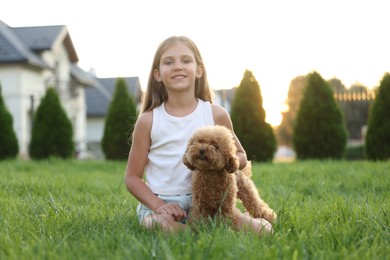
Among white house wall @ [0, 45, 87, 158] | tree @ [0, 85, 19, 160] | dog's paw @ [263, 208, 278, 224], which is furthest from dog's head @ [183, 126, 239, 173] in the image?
white house wall @ [0, 45, 87, 158]

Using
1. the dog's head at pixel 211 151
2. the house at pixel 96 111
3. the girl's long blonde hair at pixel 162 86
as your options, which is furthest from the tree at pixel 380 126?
the house at pixel 96 111

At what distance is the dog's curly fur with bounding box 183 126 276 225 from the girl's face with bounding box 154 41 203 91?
0.64 metres

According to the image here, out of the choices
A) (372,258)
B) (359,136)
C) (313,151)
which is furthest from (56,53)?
(372,258)

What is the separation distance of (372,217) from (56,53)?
25.1 metres

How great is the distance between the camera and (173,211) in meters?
3.22

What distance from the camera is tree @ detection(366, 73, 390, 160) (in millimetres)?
12969

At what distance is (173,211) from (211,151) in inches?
21.7

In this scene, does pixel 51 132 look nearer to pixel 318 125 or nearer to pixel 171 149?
pixel 318 125

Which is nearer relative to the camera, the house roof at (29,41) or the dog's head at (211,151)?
the dog's head at (211,151)

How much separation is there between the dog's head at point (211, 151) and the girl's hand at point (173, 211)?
1.16 ft

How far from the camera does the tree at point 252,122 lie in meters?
14.3

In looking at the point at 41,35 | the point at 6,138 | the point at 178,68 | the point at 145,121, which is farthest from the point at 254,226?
the point at 41,35

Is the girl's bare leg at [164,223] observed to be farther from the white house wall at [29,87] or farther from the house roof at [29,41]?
the house roof at [29,41]

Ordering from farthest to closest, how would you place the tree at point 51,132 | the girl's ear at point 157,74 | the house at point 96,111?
the house at point 96,111 < the tree at point 51,132 < the girl's ear at point 157,74
